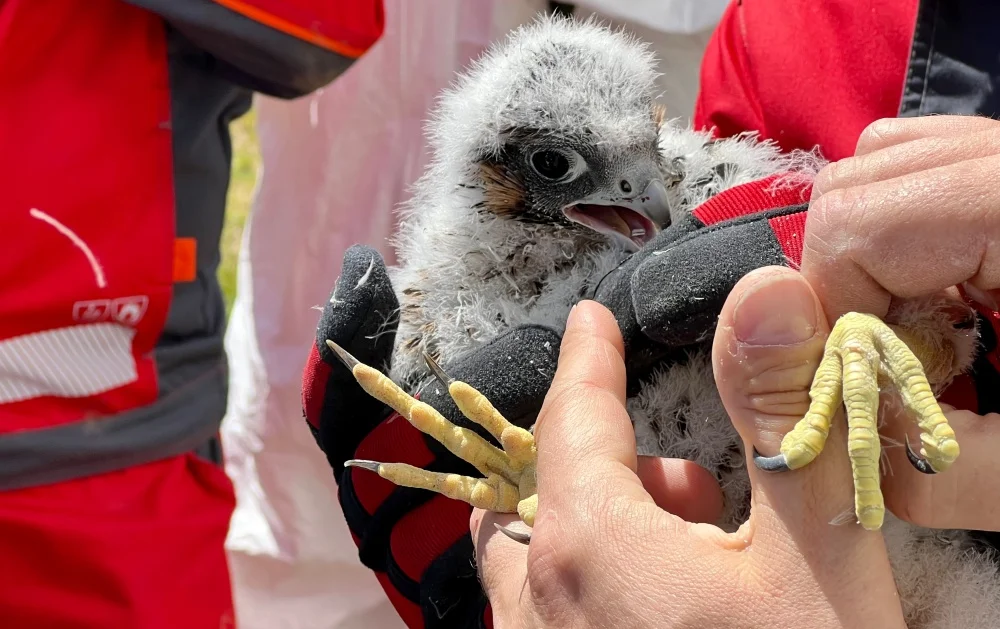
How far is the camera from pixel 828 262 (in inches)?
26.7

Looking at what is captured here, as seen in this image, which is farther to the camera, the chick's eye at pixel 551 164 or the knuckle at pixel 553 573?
the chick's eye at pixel 551 164

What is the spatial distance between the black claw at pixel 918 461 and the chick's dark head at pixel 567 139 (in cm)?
56

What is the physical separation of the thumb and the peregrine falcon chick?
0.31 m

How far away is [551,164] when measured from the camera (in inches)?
50.4

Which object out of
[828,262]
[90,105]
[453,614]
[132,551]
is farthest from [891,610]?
[90,105]

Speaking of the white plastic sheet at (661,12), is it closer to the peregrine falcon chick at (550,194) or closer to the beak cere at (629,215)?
the peregrine falcon chick at (550,194)

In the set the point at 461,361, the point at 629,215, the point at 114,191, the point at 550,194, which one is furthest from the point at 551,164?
the point at 114,191

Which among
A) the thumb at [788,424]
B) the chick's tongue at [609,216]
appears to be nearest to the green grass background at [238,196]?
the chick's tongue at [609,216]

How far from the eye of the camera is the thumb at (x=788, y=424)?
648 millimetres

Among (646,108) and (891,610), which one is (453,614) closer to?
(891,610)

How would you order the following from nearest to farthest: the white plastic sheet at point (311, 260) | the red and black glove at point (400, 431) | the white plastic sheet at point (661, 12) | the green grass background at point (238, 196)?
the red and black glove at point (400, 431) → the white plastic sheet at point (661, 12) → the white plastic sheet at point (311, 260) → the green grass background at point (238, 196)

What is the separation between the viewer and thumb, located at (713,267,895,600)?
0.65 meters

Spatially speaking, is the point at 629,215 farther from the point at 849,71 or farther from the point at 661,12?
the point at 661,12

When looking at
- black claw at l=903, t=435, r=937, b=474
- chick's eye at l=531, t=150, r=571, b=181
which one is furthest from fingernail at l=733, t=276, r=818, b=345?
chick's eye at l=531, t=150, r=571, b=181
